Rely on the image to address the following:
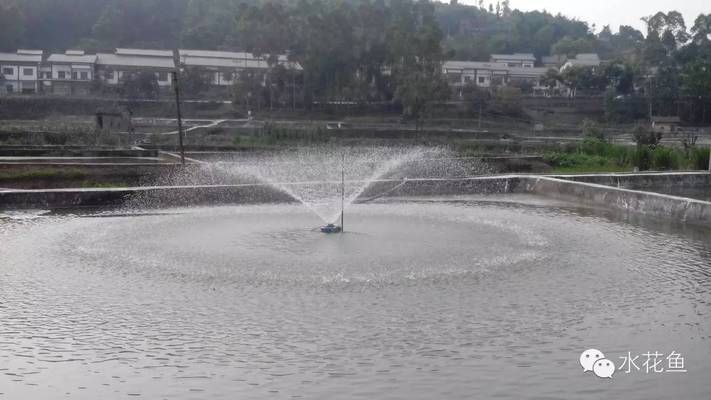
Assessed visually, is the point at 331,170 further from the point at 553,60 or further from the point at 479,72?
the point at 553,60

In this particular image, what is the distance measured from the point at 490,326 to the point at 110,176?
1895 cm

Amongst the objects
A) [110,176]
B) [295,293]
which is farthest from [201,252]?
[110,176]

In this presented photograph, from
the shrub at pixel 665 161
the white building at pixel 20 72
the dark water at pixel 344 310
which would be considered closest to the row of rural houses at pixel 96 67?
the white building at pixel 20 72

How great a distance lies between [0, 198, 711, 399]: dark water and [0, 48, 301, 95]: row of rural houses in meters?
59.6

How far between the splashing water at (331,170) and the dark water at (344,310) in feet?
12.9

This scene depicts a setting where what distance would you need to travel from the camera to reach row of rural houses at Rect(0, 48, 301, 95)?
71250 millimetres

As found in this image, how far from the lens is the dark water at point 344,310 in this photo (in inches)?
271

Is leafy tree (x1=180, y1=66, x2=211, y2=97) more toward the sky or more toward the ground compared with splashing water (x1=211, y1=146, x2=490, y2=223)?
more toward the sky

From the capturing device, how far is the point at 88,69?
71.4 meters

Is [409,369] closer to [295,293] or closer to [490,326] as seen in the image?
[490,326]

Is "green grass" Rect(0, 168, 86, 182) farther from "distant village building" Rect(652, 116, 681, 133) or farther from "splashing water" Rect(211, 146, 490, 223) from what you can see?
"distant village building" Rect(652, 116, 681, 133)

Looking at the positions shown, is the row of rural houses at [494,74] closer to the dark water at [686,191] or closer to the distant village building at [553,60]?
the distant village building at [553,60]

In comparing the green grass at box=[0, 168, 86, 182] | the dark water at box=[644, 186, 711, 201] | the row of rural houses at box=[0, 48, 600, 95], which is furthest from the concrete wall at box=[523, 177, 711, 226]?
the row of rural houses at box=[0, 48, 600, 95]

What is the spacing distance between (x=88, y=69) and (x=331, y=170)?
50.3 meters
